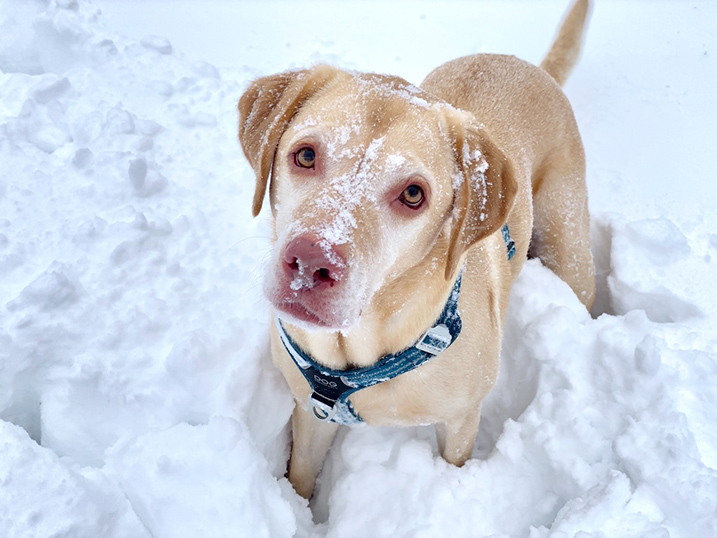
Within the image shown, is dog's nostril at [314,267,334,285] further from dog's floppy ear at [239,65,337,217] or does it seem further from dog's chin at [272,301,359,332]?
dog's floppy ear at [239,65,337,217]

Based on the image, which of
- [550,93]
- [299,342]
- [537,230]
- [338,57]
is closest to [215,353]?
[299,342]

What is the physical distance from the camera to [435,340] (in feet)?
6.61

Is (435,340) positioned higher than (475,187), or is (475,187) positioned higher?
(475,187)

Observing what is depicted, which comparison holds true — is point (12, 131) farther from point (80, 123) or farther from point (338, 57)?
point (338, 57)

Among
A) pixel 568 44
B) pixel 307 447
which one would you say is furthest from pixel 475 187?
pixel 568 44

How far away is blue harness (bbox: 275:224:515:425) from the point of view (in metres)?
2.02

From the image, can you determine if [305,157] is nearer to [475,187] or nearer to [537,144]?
[475,187]

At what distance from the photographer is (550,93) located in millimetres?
3143

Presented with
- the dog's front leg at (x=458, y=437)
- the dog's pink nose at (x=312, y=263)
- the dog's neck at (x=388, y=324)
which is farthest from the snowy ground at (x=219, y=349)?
the dog's pink nose at (x=312, y=263)

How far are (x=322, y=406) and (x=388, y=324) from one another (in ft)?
1.61

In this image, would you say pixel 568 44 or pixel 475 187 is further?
pixel 568 44

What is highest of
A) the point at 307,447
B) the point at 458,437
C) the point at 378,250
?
the point at 378,250

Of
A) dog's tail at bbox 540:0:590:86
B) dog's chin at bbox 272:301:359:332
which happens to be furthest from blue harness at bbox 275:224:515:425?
dog's tail at bbox 540:0:590:86

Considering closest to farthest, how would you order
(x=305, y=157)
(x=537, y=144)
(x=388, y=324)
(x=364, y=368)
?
(x=305, y=157), (x=388, y=324), (x=364, y=368), (x=537, y=144)
